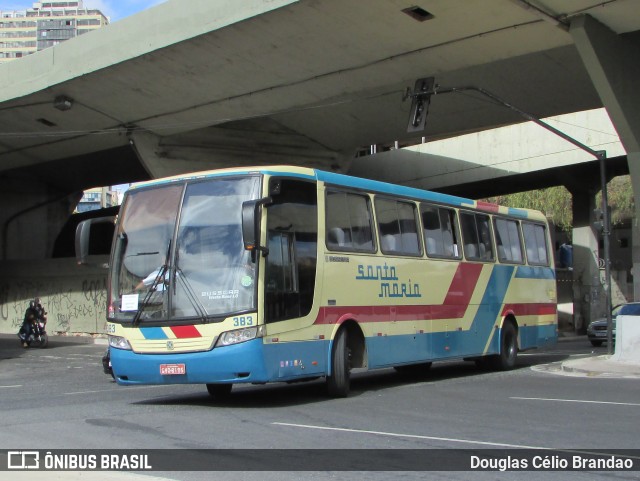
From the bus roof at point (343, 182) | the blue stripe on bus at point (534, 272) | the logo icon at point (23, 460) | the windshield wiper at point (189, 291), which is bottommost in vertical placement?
the logo icon at point (23, 460)

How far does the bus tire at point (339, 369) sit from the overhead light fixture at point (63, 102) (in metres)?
17.7

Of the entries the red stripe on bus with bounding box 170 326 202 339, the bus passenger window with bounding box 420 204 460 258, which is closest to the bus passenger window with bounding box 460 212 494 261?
the bus passenger window with bounding box 420 204 460 258

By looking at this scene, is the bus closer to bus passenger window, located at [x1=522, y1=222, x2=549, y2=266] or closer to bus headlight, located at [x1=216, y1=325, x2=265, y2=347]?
bus headlight, located at [x1=216, y1=325, x2=265, y2=347]

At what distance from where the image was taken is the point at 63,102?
27.6m

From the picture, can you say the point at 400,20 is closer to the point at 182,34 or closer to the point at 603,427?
the point at 182,34

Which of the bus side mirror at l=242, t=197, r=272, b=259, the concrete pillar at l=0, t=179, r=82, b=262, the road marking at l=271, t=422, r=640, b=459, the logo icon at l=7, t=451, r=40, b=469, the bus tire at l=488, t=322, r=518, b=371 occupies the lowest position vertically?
the road marking at l=271, t=422, r=640, b=459

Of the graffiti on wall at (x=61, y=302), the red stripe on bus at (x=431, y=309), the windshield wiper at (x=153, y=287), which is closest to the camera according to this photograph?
the windshield wiper at (x=153, y=287)

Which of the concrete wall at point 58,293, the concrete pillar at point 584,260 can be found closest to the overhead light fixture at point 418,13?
the concrete wall at point 58,293

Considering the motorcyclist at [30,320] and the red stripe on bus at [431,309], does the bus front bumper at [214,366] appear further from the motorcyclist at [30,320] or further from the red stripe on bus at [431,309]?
the motorcyclist at [30,320]

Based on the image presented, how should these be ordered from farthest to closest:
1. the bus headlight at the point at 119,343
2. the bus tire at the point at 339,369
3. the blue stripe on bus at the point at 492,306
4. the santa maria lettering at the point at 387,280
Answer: the blue stripe on bus at the point at 492,306 < the santa maria lettering at the point at 387,280 < the bus tire at the point at 339,369 < the bus headlight at the point at 119,343

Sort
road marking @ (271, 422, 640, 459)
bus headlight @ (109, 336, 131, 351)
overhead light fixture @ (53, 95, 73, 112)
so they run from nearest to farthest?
road marking @ (271, 422, 640, 459) < bus headlight @ (109, 336, 131, 351) < overhead light fixture @ (53, 95, 73, 112)

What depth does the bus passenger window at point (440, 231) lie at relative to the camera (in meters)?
15.8

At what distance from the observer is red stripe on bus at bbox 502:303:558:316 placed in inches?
738

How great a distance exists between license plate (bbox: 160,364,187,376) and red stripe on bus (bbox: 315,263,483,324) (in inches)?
84.0
